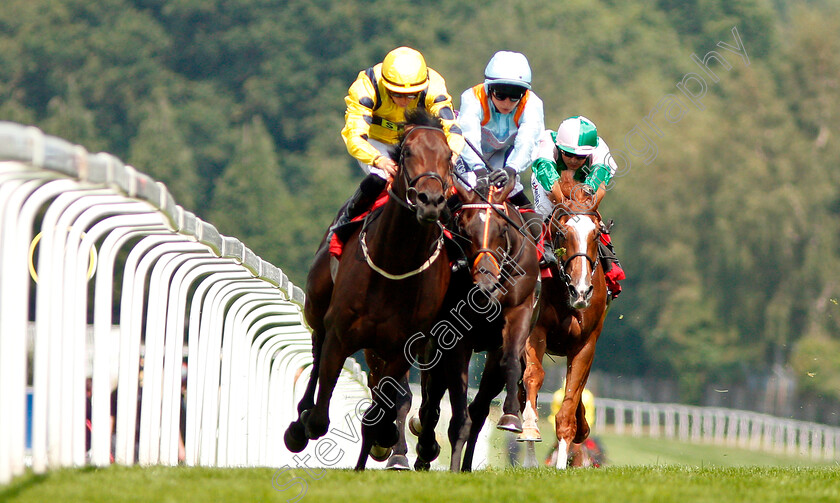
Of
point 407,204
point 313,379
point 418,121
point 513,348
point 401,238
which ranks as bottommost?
point 313,379

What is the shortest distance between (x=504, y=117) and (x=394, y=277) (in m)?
2.26

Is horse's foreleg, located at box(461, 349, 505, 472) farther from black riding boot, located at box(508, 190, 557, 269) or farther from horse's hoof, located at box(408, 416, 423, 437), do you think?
horse's hoof, located at box(408, 416, 423, 437)

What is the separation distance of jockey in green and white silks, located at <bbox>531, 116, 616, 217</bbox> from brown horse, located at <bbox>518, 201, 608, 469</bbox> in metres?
0.41

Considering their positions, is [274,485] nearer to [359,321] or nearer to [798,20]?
[359,321]

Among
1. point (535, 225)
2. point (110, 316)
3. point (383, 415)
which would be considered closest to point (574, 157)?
point (535, 225)

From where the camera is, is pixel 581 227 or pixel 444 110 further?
pixel 581 227

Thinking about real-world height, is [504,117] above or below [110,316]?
above

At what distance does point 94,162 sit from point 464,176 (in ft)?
10.7

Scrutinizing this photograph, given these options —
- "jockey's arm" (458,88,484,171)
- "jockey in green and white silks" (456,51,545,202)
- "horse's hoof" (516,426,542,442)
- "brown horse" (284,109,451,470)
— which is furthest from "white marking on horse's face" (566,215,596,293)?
"brown horse" (284,109,451,470)

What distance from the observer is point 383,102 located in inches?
321

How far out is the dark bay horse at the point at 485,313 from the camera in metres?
7.92

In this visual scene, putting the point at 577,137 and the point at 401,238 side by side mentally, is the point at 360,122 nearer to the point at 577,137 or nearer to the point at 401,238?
the point at 401,238

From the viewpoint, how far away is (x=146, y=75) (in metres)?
64.9

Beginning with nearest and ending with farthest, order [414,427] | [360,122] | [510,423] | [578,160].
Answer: [510,423] → [360,122] → [578,160] → [414,427]
